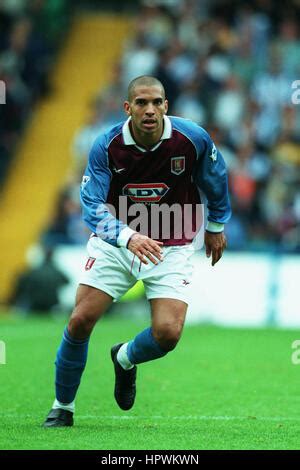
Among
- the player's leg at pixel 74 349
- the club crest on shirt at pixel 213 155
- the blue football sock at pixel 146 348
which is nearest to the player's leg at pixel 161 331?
the blue football sock at pixel 146 348

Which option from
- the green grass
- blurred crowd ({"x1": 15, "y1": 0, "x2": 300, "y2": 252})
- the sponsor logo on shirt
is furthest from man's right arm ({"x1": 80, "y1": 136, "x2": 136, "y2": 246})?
blurred crowd ({"x1": 15, "y1": 0, "x2": 300, "y2": 252})

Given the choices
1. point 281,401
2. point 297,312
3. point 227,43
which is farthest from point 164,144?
point 227,43

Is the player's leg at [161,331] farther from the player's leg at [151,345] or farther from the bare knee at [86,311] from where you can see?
the bare knee at [86,311]

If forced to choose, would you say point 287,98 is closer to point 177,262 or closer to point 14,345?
point 14,345

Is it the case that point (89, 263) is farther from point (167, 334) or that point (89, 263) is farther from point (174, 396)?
point (174, 396)

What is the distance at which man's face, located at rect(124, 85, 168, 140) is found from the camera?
7.28 metres

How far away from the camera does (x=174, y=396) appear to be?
9.02m

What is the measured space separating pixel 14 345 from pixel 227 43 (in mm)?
8613

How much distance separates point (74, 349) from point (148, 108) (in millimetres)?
1608

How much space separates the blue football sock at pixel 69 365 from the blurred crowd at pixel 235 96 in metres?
8.95

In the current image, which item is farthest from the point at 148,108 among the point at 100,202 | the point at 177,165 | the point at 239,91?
the point at 239,91

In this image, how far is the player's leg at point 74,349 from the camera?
729 cm

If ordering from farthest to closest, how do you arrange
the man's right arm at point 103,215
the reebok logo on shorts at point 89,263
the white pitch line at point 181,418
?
the white pitch line at point 181,418 < the reebok logo on shorts at point 89,263 < the man's right arm at point 103,215

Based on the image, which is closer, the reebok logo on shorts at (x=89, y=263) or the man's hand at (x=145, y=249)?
the man's hand at (x=145, y=249)
